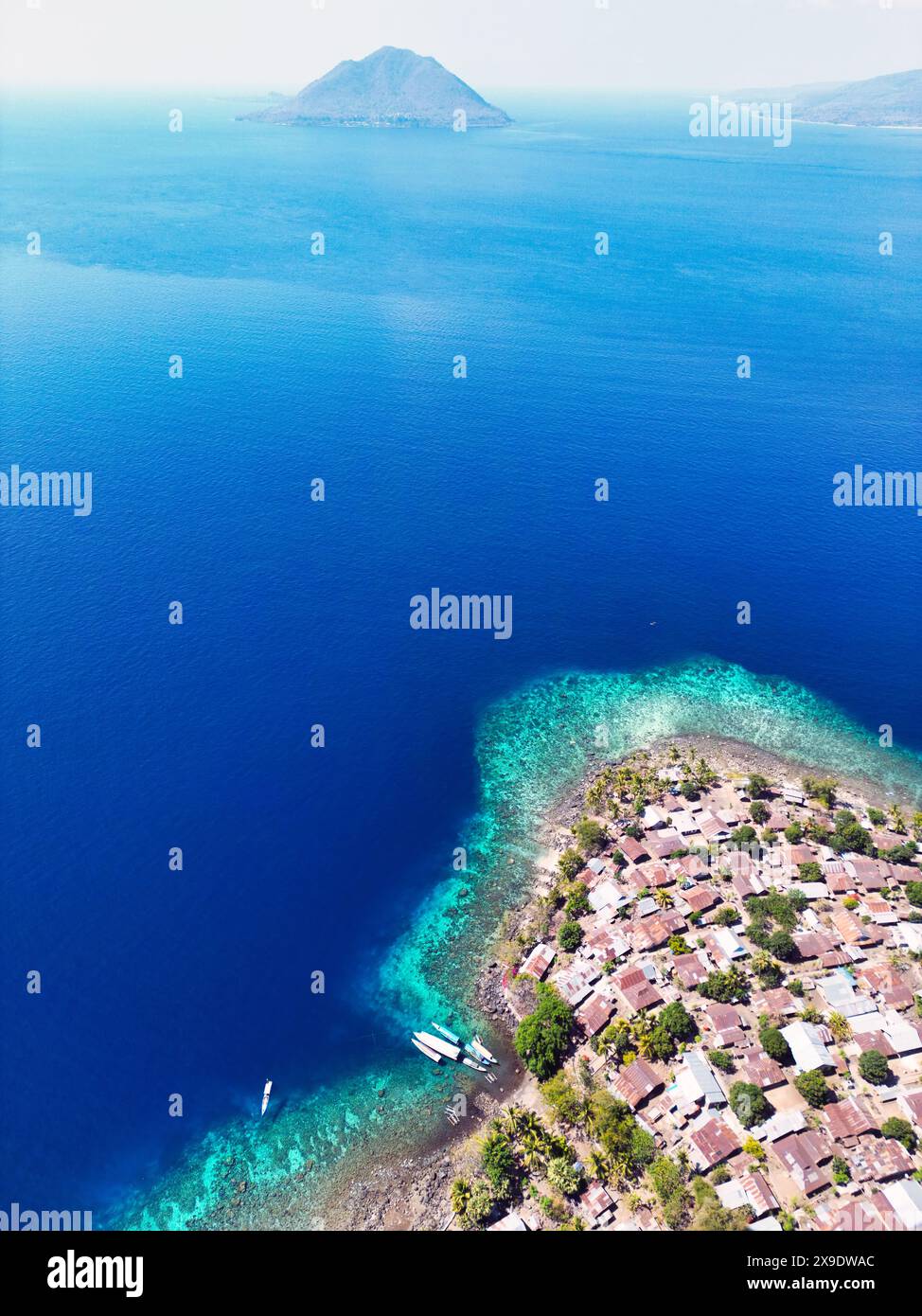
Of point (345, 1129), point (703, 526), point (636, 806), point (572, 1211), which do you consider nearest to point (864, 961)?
point (636, 806)

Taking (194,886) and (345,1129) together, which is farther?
(194,886)

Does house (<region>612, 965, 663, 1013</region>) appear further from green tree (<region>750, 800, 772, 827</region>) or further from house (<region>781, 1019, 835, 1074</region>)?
green tree (<region>750, 800, 772, 827</region>)

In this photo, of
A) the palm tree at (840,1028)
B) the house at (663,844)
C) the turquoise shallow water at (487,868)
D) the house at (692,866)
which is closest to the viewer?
the turquoise shallow water at (487,868)

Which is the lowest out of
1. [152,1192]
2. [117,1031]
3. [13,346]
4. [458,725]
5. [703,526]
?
[152,1192]

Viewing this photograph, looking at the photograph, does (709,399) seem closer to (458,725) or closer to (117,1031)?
(458,725)

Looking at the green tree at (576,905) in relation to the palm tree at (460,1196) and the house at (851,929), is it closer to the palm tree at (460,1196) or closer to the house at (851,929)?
the house at (851,929)

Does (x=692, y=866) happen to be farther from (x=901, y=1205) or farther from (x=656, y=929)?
(x=901, y=1205)

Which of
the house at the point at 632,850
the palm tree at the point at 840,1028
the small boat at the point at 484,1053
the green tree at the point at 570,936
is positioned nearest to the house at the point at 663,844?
the house at the point at 632,850

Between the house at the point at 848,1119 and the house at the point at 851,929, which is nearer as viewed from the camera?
the house at the point at 848,1119
